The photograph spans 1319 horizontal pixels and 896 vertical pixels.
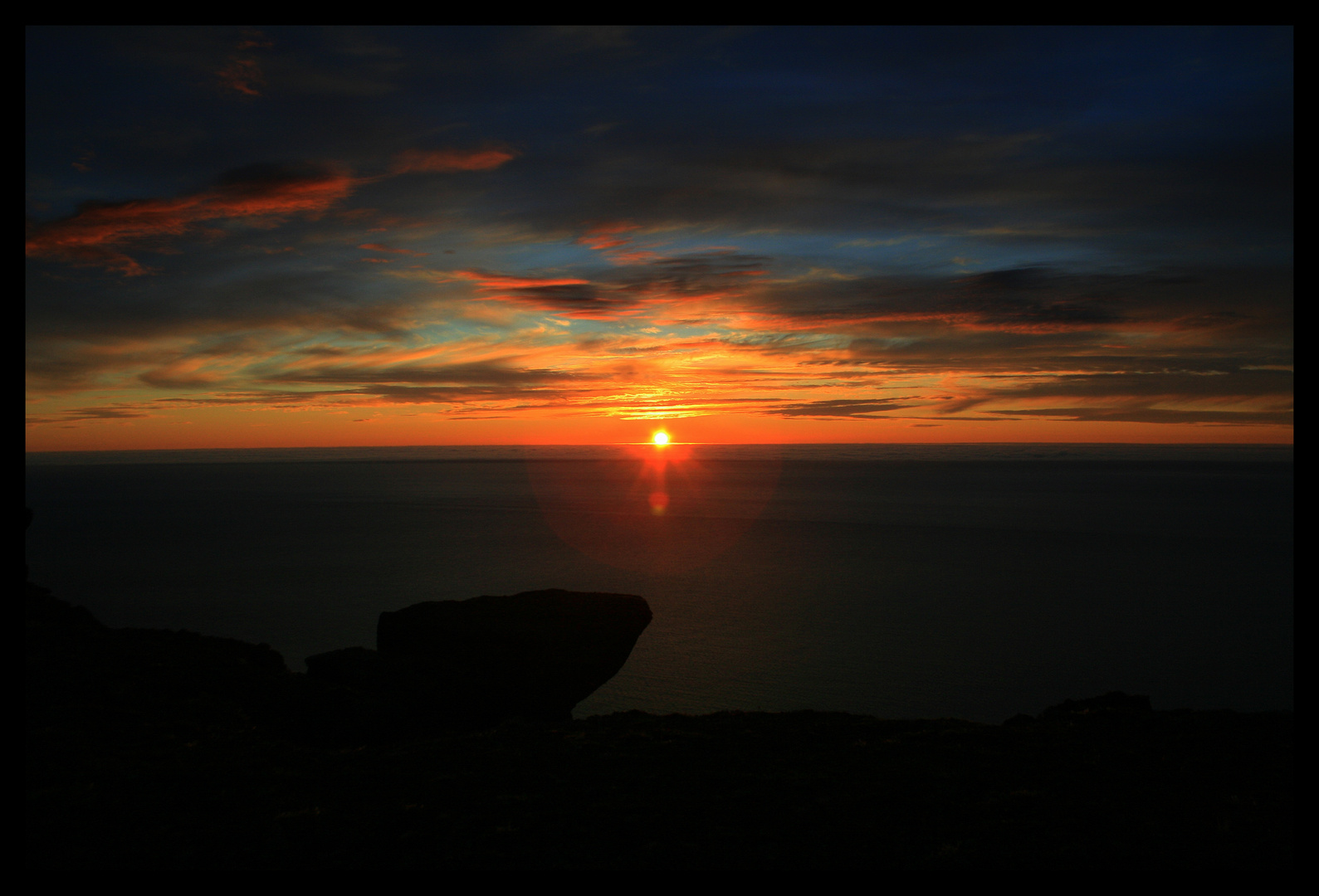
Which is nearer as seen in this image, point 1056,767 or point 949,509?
point 1056,767

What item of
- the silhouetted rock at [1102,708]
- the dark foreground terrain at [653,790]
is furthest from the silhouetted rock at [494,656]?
the silhouetted rock at [1102,708]

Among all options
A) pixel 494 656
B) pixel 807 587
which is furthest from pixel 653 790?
pixel 807 587

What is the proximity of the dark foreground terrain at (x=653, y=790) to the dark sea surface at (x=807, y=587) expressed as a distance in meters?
20.0

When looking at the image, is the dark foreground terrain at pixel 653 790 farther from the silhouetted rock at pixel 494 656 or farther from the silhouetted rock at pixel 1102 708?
the silhouetted rock at pixel 494 656

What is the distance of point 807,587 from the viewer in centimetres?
5919

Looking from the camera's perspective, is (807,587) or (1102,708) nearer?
(1102,708)

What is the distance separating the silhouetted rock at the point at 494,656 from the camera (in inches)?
658

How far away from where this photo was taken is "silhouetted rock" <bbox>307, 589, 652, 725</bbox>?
16.7 meters

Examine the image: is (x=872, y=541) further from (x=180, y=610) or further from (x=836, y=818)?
(x=836, y=818)

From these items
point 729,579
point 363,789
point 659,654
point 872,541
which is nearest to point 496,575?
point 729,579

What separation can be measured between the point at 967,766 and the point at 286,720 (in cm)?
1261

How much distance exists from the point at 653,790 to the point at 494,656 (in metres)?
10.6

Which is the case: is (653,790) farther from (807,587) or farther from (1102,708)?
(807,587)
